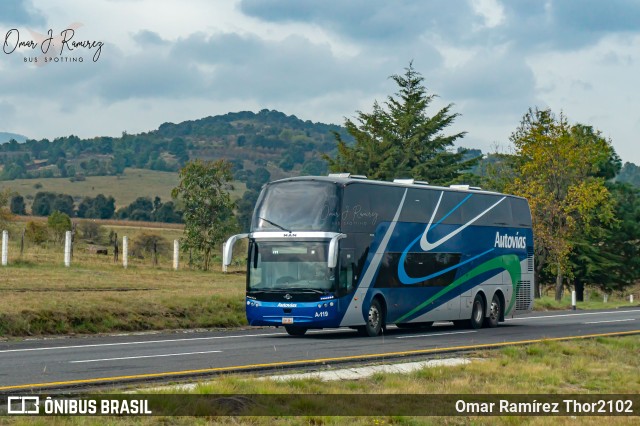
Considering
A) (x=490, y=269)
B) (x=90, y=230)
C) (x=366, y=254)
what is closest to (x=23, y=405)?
(x=366, y=254)

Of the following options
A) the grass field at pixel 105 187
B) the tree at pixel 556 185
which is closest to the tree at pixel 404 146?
the tree at pixel 556 185

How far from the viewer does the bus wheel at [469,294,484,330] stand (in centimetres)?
3234

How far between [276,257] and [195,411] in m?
14.8

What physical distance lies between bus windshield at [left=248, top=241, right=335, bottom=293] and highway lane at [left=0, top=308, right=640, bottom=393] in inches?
51.8

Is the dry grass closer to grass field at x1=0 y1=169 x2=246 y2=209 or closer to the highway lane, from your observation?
the highway lane

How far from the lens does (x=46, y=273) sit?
3684 centimetres

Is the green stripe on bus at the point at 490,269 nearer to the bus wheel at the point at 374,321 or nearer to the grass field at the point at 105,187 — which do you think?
the bus wheel at the point at 374,321

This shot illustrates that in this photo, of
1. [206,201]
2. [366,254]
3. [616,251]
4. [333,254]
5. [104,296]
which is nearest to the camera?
[333,254]

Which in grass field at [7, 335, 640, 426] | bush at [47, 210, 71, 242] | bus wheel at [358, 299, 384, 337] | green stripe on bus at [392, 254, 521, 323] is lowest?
grass field at [7, 335, 640, 426]

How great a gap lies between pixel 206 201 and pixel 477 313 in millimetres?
23651

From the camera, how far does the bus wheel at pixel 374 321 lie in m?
27.6

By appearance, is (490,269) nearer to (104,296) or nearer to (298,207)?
(298,207)

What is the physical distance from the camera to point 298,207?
87.9 ft

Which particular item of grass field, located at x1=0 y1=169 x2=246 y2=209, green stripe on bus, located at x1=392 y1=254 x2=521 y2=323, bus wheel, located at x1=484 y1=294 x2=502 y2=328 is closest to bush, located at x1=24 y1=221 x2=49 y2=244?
green stripe on bus, located at x1=392 y1=254 x2=521 y2=323
